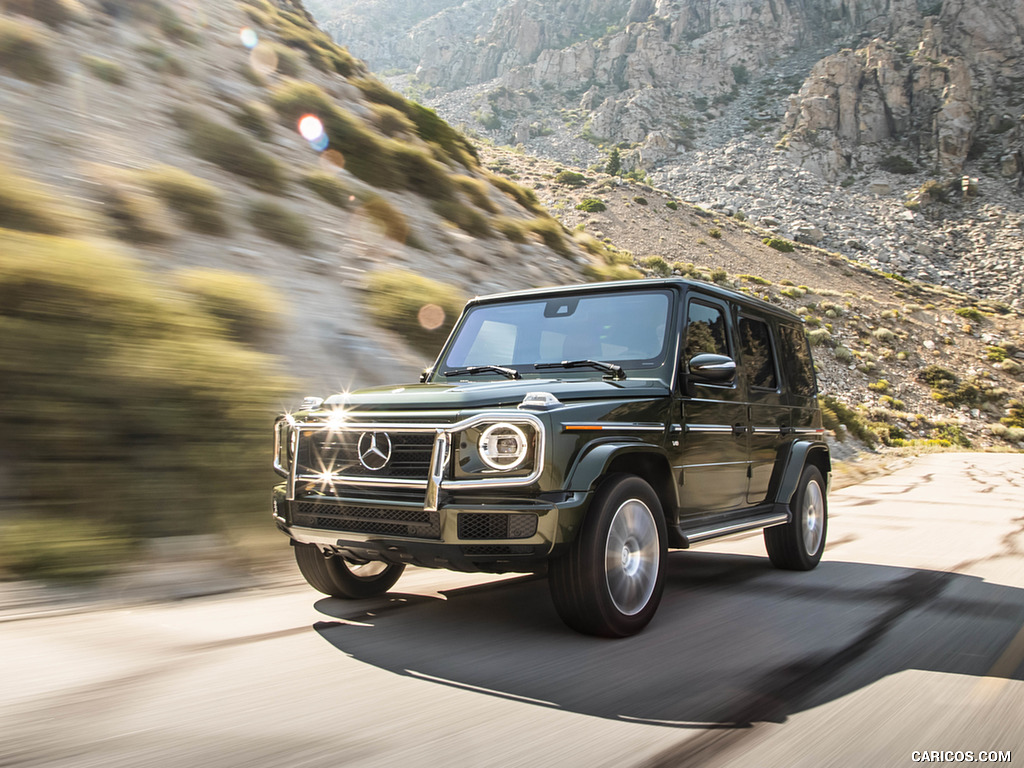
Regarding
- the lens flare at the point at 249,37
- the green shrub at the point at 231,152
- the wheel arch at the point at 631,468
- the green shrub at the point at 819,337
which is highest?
the lens flare at the point at 249,37

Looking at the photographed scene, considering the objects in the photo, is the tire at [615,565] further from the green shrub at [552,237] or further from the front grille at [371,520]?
the green shrub at [552,237]

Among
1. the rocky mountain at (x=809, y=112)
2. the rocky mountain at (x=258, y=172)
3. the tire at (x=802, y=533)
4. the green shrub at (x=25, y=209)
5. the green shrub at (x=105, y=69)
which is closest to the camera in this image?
the tire at (x=802, y=533)

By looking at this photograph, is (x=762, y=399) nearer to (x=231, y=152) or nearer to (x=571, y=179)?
(x=231, y=152)

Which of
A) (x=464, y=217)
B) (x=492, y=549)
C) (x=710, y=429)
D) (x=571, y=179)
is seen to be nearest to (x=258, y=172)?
(x=464, y=217)

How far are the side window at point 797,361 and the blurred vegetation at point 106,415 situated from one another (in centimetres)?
411

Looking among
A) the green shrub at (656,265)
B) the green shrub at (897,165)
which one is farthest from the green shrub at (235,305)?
the green shrub at (897,165)

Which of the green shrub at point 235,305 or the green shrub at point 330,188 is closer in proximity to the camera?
the green shrub at point 235,305

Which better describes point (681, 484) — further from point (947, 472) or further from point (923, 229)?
point (923, 229)

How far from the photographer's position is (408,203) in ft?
51.0

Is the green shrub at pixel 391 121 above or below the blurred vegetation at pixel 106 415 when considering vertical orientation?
above

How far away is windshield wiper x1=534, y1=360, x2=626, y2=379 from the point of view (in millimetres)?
4926

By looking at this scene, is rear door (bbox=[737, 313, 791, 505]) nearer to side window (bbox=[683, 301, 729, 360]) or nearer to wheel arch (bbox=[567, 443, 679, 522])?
side window (bbox=[683, 301, 729, 360])

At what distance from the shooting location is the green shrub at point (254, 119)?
589 inches

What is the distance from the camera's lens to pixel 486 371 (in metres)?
5.43
